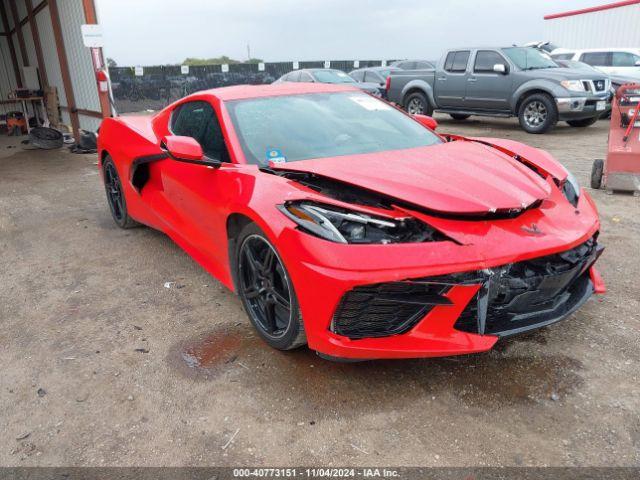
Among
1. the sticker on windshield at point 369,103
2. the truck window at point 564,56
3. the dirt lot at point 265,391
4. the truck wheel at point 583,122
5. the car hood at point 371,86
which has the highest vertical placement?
the truck window at point 564,56

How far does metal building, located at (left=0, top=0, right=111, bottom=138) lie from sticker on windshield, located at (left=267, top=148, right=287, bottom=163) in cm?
762

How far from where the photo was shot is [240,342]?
9.86ft

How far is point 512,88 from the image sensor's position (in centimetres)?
1078

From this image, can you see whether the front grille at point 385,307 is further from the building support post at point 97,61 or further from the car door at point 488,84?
the car door at point 488,84

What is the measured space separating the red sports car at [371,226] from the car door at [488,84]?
8118 millimetres

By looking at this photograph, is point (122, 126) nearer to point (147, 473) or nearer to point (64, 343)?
point (64, 343)

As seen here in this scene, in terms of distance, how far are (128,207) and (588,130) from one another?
979 cm

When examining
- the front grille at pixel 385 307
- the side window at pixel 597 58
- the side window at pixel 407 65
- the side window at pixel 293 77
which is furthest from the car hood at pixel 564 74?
the front grille at pixel 385 307

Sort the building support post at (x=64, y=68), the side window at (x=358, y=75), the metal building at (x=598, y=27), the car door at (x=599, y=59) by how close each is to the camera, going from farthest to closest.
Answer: the metal building at (x=598, y=27), the side window at (x=358, y=75), the car door at (x=599, y=59), the building support post at (x=64, y=68)

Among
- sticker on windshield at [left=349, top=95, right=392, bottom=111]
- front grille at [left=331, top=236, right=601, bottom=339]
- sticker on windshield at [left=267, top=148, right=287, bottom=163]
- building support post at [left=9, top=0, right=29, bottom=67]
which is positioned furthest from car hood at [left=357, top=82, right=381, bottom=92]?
front grille at [left=331, top=236, right=601, bottom=339]

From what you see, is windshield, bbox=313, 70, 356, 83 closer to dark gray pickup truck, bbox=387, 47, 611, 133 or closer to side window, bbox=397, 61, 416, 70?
dark gray pickup truck, bbox=387, 47, 611, 133

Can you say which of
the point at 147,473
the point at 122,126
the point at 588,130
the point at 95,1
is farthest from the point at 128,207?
the point at 588,130

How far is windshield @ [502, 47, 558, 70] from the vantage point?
1088cm

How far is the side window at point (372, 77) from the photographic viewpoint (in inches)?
617
